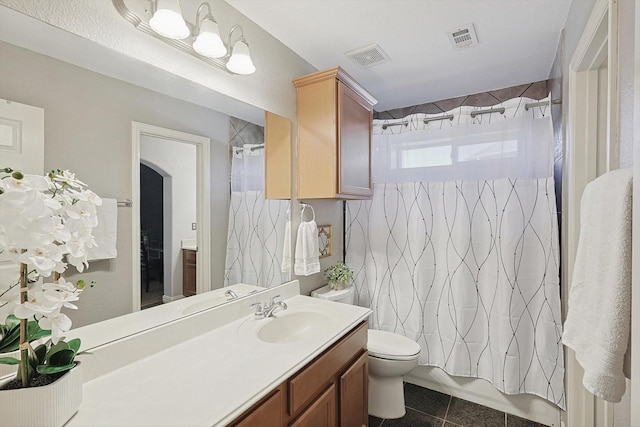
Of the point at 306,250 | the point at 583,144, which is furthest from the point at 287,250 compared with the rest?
the point at 583,144

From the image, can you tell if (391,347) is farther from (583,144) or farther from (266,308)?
(583,144)

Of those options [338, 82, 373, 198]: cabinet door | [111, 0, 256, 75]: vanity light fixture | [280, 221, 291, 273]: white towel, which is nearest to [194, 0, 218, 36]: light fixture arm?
[111, 0, 256, 75]: vanity light fixture

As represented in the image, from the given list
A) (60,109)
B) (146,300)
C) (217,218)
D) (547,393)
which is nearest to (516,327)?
(547,393)

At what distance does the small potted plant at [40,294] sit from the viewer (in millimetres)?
684

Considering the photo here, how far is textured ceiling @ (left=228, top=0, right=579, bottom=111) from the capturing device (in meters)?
1.56

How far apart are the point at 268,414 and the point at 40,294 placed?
724 millimetres

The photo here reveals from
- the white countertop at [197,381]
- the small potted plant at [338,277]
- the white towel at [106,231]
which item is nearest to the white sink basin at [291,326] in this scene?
the white countertop at [197,381]

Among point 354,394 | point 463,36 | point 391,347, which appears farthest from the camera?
point 391,347

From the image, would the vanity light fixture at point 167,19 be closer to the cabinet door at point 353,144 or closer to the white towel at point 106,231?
the white towel at point 106,231

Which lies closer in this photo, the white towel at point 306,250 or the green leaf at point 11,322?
the green leaf at point 11,322

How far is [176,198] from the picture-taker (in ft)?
4.43

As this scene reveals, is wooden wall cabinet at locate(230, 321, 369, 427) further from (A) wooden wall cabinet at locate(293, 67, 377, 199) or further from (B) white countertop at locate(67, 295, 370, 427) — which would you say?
(A) wooden wall cabinet at locate(293, 67, 377, 199)

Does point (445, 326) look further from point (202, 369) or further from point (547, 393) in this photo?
point (202, 369)

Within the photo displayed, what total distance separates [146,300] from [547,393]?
95.2 inches
